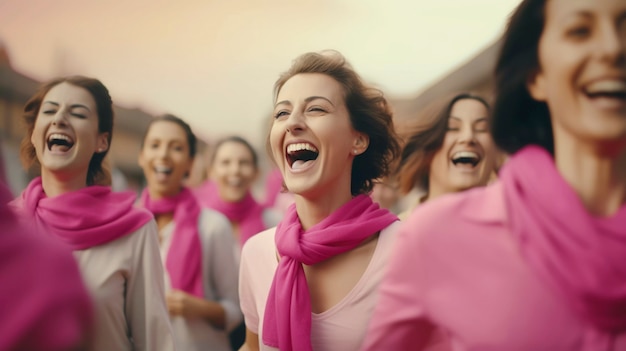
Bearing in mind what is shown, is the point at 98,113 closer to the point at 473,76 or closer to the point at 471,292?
the point at 471,292

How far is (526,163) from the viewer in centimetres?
196

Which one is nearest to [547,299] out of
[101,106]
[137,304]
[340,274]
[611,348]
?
[611,348]

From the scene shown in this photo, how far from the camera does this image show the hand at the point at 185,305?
4852 mm

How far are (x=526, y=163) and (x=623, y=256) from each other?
0.34 meters

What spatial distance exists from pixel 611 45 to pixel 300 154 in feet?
5.34

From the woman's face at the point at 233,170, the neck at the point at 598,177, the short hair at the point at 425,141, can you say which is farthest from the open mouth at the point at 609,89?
the woman's face at the point at 233,170

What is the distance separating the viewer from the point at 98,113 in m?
3.67

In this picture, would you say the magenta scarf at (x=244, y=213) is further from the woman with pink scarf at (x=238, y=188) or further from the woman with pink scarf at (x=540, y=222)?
the woman with pink scarf at (x=540, y=222)

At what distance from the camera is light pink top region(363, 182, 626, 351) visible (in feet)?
6.07

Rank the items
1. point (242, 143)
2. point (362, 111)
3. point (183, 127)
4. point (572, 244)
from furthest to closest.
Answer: point (242, 143) → point (183, 127) → point (362, 111) → point (572, 244)

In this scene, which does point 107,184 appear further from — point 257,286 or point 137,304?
point 257,286

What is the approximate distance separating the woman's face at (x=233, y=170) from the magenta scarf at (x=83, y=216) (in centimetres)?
357

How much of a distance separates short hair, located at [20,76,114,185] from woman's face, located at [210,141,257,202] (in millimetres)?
3386

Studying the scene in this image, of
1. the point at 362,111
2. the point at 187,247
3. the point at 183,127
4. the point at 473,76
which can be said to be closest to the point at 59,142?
the point at 362,111
